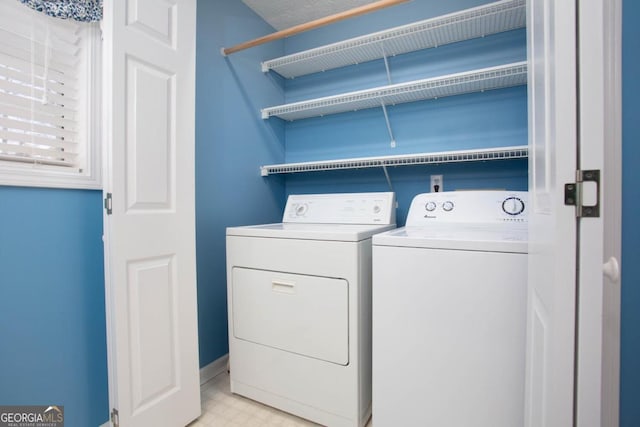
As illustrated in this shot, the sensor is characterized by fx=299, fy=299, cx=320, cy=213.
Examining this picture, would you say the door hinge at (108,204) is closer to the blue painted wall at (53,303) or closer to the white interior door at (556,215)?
the blue painted wall at (53,303)

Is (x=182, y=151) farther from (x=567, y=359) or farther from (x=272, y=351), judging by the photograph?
(x=567, y=359)

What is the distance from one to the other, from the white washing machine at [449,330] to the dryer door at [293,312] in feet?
0.61

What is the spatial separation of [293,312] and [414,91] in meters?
1.47

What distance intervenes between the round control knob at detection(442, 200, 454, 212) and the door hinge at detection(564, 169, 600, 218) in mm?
1125

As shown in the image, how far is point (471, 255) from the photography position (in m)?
1.08

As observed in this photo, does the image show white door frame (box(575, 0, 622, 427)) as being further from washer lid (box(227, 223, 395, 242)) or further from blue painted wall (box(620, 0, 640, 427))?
washer lid (box(227, 223, 395, 242))

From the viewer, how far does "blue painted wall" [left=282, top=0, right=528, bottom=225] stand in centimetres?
179

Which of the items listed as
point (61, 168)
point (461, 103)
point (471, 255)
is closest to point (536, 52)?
point (471, 255)

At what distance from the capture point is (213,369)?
74.1 inches

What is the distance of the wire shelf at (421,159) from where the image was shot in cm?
159

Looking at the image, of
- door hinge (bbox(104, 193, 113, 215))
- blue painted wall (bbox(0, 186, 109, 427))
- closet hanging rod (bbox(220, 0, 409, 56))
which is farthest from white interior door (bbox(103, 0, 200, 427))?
closet hanging rod (bbox(220, 0, 409, 56))

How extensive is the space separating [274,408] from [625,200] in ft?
5.53

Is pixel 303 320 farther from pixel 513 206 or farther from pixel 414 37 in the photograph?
pixel 414 37

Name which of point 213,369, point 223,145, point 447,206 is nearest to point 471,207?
point 447,206
